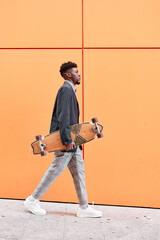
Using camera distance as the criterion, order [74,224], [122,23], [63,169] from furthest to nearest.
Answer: [122,23]
[63,169]
[74,224]

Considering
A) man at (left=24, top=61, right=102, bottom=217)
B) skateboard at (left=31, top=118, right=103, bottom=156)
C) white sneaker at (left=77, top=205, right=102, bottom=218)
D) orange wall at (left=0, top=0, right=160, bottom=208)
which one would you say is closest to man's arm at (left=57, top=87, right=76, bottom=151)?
man at (left=24, top=61, right=102, bottom=217)

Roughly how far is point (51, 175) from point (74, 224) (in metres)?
0.67

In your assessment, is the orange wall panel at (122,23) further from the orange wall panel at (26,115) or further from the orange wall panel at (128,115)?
the orange wall panel at (26,115)

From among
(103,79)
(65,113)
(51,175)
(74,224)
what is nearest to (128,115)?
(103,79)

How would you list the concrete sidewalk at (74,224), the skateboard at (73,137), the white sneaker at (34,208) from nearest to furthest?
the concrete sidewalk at (74,224), the skateboard at (73,137), the white sneaker at (34,208)

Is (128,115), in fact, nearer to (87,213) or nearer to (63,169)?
(63,169)

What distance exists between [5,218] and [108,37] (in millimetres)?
2915

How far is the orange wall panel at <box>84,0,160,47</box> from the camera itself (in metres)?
4.29

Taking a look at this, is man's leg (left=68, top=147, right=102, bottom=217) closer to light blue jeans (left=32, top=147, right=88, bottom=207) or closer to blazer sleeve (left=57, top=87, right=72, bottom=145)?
light blue jeans (left=32, top=147, right=88, bottom=207)

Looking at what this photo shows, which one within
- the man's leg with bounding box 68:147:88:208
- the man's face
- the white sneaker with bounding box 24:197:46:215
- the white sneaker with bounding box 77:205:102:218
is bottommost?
the white sneaker with bounding box 77:205:102:218

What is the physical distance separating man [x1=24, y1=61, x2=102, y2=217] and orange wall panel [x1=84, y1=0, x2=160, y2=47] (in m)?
0.83

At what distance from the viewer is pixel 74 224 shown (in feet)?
11.5

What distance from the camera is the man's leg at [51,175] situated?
12.2 feet

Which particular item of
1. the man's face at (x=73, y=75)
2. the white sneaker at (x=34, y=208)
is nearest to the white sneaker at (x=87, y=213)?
the white sneaker at (x=34, y=208)
